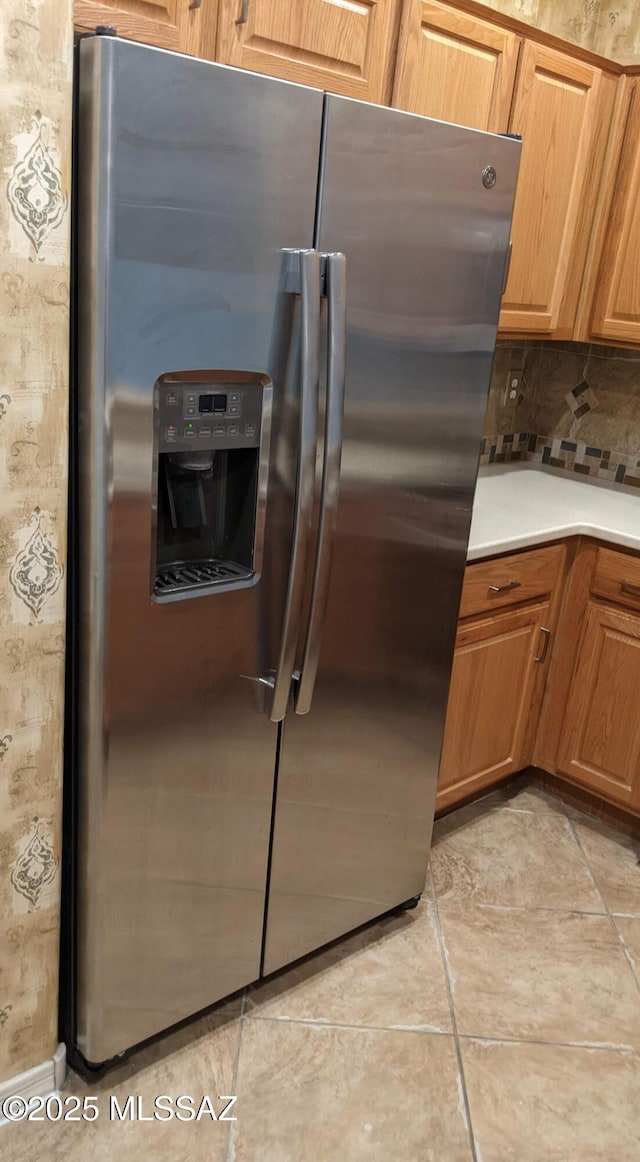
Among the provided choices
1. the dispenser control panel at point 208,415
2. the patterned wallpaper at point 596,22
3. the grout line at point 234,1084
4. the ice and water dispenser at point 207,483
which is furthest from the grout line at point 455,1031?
the patterned wallpaper at point 596,22

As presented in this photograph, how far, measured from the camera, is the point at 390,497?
184cm

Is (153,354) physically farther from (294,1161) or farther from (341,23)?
(294,1161)

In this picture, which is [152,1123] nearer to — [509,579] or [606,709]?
[509,579]

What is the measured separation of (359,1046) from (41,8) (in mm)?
1922

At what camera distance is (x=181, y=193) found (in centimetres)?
138

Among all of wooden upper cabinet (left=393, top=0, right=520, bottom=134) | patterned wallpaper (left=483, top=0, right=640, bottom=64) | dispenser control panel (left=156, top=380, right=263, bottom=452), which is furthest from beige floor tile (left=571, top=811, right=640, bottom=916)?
patterned wallpaper (left=483, top=0, right=640, bottom=64)

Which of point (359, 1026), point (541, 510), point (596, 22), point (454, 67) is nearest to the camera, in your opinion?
point (359, 1026)

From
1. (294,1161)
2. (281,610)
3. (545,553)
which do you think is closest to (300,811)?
(281,610)

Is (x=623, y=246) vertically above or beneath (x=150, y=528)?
above

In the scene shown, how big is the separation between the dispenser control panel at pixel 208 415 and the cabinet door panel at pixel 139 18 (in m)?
0.56

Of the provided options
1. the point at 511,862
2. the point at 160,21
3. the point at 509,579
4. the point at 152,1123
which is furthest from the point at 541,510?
the point at 152,1123

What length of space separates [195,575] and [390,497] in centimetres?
44

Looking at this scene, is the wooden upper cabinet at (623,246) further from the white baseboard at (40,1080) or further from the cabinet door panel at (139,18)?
the white baseboard at (40,1080)

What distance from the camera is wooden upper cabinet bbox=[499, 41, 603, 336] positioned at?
7.84 ft
